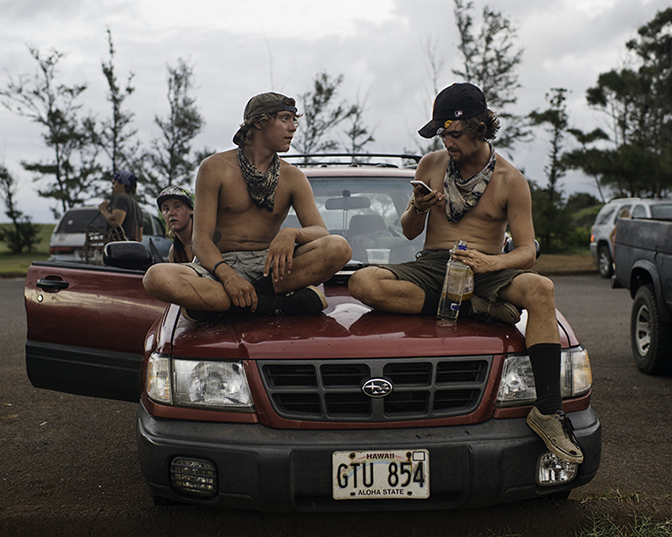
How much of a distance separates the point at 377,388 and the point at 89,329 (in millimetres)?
1890

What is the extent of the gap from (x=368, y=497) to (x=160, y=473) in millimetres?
748

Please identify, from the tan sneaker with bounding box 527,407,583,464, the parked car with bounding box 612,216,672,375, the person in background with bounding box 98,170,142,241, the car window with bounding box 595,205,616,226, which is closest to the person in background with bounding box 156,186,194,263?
Answer: the person in background with bounding box 98,170,142,241

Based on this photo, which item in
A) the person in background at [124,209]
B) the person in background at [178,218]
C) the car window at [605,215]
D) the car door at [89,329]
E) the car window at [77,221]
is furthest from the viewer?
the car window at [605,215]

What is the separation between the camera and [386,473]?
2344mm

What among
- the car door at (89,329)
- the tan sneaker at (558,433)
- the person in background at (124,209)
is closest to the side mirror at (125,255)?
the car door at (89,329)

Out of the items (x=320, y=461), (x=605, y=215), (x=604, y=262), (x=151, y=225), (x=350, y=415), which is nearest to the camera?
(x=320, y=461)

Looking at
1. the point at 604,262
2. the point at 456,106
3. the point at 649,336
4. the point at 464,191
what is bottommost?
the point at 604,262

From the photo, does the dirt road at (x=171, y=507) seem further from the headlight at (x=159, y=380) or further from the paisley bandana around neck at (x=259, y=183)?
the paisley bandana around neck at (x=259, y=183)

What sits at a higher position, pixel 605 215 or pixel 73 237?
pixel 605 215

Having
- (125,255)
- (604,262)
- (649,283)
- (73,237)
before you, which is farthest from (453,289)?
(604,262)

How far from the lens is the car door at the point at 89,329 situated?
11.6 feet

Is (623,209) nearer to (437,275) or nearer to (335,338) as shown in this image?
(437,275)

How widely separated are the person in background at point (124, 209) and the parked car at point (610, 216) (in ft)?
41.0

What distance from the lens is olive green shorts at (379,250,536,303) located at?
2838 millimetres
